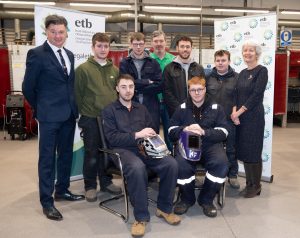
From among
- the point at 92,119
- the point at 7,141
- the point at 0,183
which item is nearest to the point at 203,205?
the point at 92,119

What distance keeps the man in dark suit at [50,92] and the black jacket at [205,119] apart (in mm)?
942

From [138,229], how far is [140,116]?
3.17 ft

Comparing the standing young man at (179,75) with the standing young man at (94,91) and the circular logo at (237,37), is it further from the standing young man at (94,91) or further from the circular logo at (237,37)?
the circular logo at (237,37)

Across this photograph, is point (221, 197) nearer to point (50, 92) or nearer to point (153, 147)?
point (153, 147)

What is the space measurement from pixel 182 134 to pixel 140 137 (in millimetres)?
394

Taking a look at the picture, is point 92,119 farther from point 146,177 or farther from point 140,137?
point 146,177

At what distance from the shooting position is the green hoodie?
3.13m

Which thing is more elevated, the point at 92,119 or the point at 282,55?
the point at 282,55

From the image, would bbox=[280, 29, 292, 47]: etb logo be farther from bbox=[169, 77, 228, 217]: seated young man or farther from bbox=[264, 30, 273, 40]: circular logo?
bbox=[169, 77, 228, 217]: seated young man

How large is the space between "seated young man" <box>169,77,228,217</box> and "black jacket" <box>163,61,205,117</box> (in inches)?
15.9

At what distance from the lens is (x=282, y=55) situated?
7594mm

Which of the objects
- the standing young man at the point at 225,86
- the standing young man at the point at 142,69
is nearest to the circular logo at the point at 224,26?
the standing young man at the point at 225,86

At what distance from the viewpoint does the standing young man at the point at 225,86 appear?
3422mm

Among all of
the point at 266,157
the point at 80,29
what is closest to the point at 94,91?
the point at 80,29
